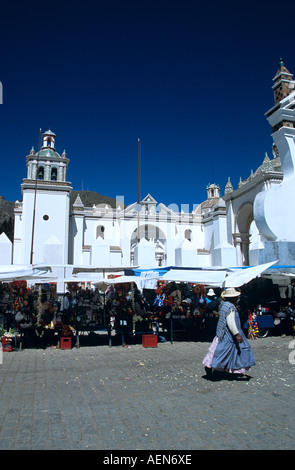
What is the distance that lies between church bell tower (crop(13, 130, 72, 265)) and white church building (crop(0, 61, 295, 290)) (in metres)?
0.07

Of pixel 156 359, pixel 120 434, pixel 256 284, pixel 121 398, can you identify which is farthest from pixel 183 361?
pixel 256 284

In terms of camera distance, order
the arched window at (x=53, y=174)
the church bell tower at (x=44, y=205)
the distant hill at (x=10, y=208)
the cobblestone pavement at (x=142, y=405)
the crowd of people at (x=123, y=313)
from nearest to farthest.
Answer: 1. the cobblestone pavement at (x=142, y=405)
2. the crowd of people at (x=123, y=313)
3. the church bell tower at (x=44, y=205)
4. the arched window at (x=53, y=174)
5. the distant hill at (x=10, y=208)

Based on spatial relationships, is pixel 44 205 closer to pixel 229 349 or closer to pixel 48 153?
pixel 48 153

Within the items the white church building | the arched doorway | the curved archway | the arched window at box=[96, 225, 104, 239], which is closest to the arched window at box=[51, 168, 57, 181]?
the white church building

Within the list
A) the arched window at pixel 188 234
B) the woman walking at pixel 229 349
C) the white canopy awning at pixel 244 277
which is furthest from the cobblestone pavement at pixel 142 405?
the arched window at pixel 188 234

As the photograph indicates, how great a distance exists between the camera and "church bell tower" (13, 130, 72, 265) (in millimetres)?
23531

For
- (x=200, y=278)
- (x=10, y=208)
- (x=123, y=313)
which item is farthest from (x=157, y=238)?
(x=10, y=208)

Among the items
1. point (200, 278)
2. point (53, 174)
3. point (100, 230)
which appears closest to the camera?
point (200, 278)

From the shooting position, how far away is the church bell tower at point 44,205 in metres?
23.5

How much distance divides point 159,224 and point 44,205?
11302 millimetres

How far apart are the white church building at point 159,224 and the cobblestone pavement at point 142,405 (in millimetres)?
3924

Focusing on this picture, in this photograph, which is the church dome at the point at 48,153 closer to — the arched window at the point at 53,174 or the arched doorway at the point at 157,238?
the arched window at the point at 53,174

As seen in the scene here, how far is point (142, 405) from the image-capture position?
429 cm

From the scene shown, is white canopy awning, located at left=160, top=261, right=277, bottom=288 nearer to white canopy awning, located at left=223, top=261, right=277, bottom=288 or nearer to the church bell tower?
white canopy awning, located at left=223, top=261, right=277, bottom=288
